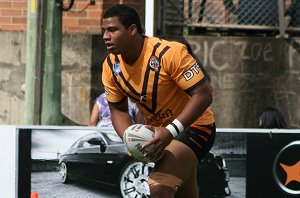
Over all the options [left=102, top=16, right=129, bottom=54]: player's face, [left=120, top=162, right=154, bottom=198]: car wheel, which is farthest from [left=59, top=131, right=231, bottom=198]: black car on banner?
[left=102, top=16, right=129, bottom=54]: player's face

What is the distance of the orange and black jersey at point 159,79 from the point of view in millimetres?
6086

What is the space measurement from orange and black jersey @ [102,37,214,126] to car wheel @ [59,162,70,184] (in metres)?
2.26

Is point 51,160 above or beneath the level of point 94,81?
beneath

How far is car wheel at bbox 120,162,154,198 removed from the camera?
8562mm

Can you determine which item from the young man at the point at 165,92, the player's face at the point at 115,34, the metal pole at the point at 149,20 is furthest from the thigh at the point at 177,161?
the metal pole at the point at 149,20

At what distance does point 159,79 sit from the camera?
6.18 m

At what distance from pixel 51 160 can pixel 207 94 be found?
2935 millimetres

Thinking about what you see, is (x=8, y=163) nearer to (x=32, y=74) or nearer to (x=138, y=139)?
(x=32, y=74)

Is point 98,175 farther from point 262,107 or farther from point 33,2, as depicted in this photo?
point 262,107

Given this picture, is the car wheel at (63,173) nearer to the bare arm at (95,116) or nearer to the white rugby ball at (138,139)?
the bare arm at (95,116)

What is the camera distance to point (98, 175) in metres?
8.59

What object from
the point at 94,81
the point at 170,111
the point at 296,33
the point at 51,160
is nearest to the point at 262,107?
the point at 296,33

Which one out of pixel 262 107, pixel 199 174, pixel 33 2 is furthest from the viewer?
pixel 262 107

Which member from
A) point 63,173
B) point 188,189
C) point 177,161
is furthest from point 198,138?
point 63,173
